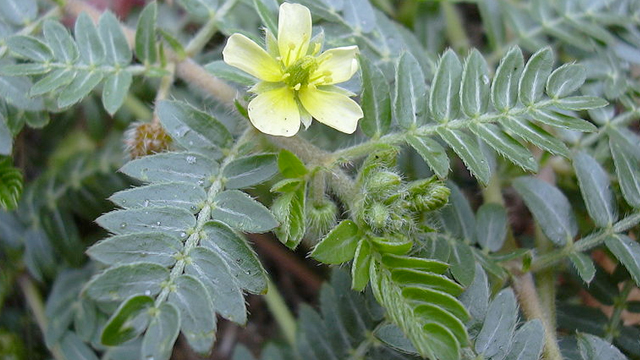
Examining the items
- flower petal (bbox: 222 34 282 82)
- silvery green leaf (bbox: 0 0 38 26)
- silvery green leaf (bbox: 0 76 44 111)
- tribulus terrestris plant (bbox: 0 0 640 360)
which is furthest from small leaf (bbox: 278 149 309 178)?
silvery green leaf (bbox: 0 0 38 26)

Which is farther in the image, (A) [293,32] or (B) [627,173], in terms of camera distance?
(B) [627,173]

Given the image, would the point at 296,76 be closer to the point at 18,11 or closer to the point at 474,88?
the point at 474,88

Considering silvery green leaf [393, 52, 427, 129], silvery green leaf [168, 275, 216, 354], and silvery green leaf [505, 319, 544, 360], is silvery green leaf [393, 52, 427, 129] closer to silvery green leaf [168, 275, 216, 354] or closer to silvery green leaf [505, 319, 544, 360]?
silvery green leaf [505, 319, 544, 360]

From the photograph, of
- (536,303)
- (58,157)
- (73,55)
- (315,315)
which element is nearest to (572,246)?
(536,303)

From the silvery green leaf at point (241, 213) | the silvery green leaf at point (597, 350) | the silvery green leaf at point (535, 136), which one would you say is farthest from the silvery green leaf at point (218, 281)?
the silvery green leaf at point (597, 350)

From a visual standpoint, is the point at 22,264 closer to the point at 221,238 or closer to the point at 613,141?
the point at 221,238

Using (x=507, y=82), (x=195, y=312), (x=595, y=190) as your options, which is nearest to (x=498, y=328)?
(x=595, y=190)

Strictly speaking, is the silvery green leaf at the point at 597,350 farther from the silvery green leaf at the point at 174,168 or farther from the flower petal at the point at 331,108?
the silvery green leaf at the point at 174,168
